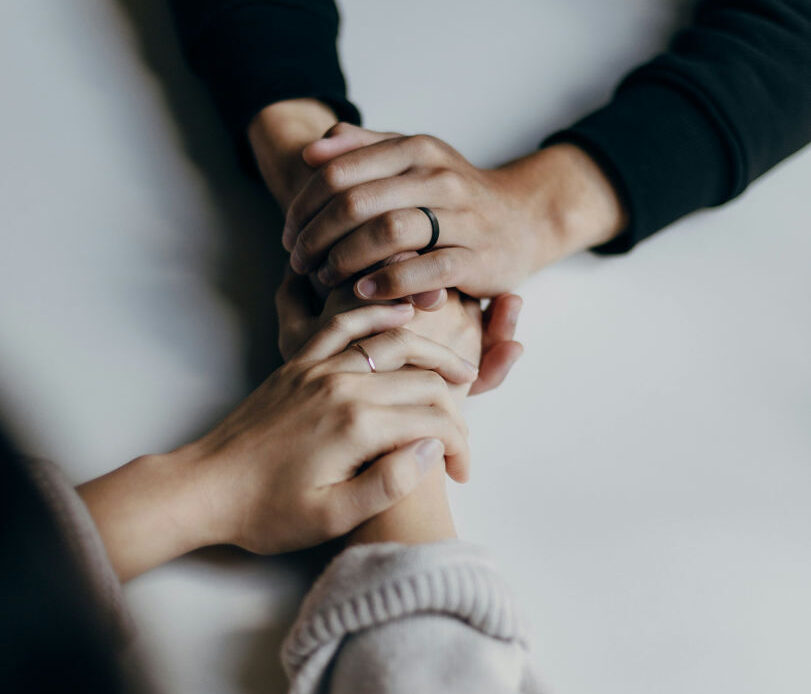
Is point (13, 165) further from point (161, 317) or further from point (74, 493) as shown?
point (74, 493)

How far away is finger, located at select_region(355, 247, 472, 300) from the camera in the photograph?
744 mm

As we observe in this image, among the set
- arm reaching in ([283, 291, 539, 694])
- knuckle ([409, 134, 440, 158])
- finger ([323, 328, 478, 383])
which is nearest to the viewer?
arm reaching in ([283, 291, 539, 694])

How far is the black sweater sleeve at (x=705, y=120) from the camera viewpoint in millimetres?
891

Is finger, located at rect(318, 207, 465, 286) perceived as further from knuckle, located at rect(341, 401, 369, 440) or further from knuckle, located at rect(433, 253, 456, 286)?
knuckle, located at rect(341, 401, 369, 440)

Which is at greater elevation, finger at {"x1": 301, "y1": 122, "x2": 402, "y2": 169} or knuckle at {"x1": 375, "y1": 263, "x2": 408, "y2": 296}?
finger at {"x1": 301, "y1": 122, "x2": 402, "y2": 169}

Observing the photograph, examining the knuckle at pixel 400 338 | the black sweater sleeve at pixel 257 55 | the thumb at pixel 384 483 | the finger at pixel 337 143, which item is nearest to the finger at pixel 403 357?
the knuckle at pixel 400 338

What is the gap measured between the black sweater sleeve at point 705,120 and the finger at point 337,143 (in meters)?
0.25

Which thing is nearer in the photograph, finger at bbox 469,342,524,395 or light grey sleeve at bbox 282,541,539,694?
light grey sleeve at bbox 282,541,539,694

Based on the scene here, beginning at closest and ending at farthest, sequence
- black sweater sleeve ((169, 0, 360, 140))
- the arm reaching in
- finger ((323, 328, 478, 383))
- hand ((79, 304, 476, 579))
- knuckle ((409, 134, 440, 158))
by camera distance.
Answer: the arm reaching in
hand ((79, 304, 476, 579))
finger ((323, 328, 478, 383))
knuckle ((409, 134, 440, 158))
black sweater sleeve ((169, 0, 360, 140))

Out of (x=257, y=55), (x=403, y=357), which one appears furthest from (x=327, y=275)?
(x=257, y=55)

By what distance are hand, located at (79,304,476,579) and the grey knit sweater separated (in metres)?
0.05

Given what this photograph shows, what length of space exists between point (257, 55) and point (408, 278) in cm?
39

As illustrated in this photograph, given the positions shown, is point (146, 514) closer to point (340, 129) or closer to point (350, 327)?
point (350, 327)

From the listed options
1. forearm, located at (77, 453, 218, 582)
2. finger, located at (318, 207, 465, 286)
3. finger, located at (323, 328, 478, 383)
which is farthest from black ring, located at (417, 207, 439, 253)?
forearm, located at (77, 453, 218, 582)
